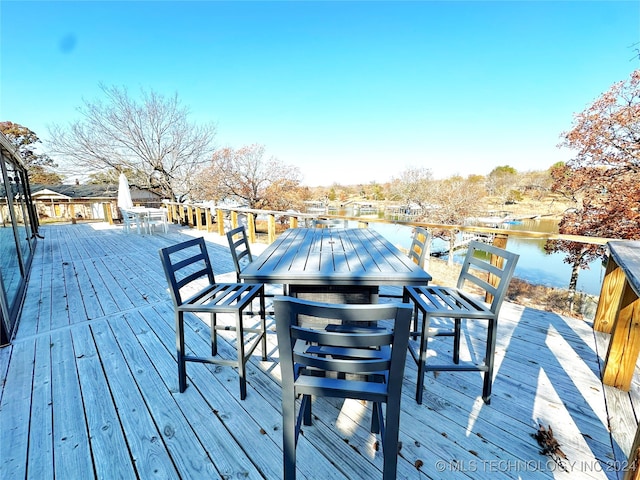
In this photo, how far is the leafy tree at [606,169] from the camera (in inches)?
224

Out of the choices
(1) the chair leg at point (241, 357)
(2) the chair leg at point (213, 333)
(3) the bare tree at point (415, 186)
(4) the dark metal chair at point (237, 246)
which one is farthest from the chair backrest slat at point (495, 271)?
(3) the bare tree at point (415, 186)

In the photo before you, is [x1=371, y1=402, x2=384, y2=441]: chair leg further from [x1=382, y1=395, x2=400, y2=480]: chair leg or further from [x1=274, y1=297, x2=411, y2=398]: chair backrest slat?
[x1=274, y1=297, x2=411, y2=398]: chair backrest slat

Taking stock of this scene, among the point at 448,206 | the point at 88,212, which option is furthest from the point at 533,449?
the point at 88,212

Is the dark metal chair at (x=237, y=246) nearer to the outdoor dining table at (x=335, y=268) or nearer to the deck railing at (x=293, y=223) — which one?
the outdoor dining table at (x=335, y=268)

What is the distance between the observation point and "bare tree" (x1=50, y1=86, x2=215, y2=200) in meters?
10.2

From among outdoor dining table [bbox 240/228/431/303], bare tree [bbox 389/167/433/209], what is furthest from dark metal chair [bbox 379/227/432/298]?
bare tree [bbox 389/167/433/209]

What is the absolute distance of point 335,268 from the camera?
4.85 ft

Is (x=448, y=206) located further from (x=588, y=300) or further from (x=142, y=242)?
(x=142, y=242)

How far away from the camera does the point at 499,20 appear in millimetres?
7219

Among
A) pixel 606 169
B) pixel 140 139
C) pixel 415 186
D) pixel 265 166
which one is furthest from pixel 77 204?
pixel 606 169

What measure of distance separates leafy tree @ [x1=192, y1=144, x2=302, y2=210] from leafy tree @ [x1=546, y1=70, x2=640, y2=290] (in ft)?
37.5

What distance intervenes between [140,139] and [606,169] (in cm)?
1509

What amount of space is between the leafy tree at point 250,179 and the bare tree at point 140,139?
1.50m

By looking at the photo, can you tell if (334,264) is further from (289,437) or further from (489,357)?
(489,357)
